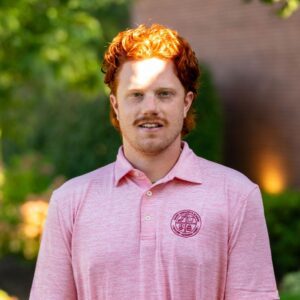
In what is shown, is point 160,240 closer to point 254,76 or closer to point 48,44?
point 48,44

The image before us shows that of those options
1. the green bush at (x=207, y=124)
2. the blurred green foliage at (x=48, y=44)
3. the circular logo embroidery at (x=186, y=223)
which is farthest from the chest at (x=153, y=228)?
the green bush at (x=207, y=124)

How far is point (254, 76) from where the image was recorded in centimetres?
1260

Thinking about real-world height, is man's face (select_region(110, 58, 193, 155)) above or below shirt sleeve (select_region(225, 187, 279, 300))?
above

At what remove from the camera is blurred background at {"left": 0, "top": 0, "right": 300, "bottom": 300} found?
996cm

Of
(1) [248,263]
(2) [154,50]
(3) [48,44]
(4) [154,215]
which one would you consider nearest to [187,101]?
(2) [154,50]

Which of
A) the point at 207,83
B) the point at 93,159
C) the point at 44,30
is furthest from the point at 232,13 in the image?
the point at 44,30

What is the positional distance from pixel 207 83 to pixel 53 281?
9.51 metres

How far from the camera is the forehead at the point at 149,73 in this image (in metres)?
2.84

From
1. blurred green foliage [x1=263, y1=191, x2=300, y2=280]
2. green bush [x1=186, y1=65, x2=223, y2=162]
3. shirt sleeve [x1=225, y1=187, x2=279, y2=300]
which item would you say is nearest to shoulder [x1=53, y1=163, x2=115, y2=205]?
shirt sleeve [x1=225, y1=187, x2=279, y2=300]

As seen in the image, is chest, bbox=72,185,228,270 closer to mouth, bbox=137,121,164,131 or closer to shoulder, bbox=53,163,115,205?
shoulder, bbox=53,163,115,205

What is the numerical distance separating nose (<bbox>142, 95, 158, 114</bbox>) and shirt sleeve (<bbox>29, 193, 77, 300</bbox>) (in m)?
0.44

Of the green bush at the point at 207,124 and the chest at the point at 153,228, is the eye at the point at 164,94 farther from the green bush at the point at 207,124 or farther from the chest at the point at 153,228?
the green bush at the point at 207,124

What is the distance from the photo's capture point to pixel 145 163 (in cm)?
293

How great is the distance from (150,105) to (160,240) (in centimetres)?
43
